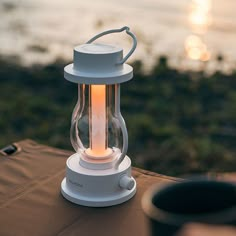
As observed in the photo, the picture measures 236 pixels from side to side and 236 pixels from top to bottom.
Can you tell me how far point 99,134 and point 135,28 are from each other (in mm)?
2736

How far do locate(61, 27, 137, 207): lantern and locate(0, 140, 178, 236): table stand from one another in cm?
3

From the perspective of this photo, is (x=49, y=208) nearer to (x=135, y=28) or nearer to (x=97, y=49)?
(x=97, y=49)

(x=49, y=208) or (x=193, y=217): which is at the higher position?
(x=193, y=217)

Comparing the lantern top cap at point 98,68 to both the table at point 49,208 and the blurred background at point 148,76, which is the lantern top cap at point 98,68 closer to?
the table at point 49,208

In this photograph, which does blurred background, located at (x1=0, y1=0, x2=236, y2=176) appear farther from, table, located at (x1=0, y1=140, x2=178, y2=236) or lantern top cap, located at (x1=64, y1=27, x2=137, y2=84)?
lantern top cap, located at (x1=64, y1=27, x2=137, y2=84)

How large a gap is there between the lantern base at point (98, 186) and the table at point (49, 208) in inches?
0.6

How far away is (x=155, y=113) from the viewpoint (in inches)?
119

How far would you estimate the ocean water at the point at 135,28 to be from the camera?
145 inches

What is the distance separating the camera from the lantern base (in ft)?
4.33

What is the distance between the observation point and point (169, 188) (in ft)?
2.59

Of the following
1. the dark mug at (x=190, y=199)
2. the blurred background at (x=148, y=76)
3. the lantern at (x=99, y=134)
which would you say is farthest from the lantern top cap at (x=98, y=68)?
the blurred background at (x=148, y=76)

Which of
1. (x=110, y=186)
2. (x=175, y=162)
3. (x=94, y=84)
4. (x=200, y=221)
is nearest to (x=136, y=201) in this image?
(x=110, y=186)

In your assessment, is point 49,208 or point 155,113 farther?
point 155,113

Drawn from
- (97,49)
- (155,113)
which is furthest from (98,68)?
(155,113)
